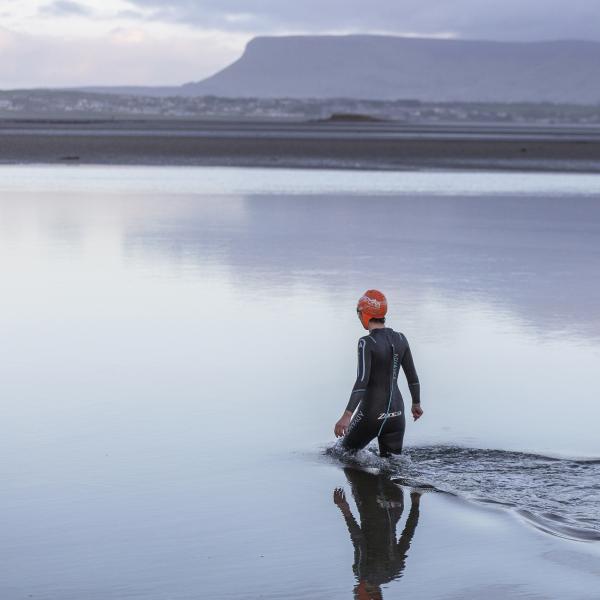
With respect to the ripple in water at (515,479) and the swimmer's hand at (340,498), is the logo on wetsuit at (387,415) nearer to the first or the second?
the ripple in water at (515,479)

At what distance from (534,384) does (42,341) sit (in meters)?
4.79

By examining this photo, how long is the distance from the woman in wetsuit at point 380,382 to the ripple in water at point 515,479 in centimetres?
20

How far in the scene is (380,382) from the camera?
26.8 ft

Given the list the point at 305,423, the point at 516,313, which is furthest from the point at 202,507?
the point at 516,313

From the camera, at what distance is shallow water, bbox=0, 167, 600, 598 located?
21.4ft

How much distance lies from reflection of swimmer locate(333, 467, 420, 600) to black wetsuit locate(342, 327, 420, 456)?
0.95ft

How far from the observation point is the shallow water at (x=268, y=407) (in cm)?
651

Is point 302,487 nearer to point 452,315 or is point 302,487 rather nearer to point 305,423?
point 305,423

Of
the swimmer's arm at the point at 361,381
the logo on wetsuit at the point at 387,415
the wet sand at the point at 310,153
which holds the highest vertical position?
the wet sand at the point at 310,153

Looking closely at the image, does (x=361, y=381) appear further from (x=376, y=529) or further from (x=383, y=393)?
(x=376, y=529)

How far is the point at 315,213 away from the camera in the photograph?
26906 mm

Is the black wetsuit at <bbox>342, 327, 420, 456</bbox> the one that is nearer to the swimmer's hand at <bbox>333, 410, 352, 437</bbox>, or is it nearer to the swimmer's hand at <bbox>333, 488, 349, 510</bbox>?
the swimmer's hand at <bbox>333, 410, 352, 437</bbox>

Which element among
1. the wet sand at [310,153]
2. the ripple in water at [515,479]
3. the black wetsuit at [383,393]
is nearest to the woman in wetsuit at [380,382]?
the black wetsuit at [383,393]

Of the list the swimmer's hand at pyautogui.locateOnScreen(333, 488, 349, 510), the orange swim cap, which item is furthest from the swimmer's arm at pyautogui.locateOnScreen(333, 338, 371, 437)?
the swimmer's hand at pyautogui.locateOnScreen(333, 488, 349, 510)
